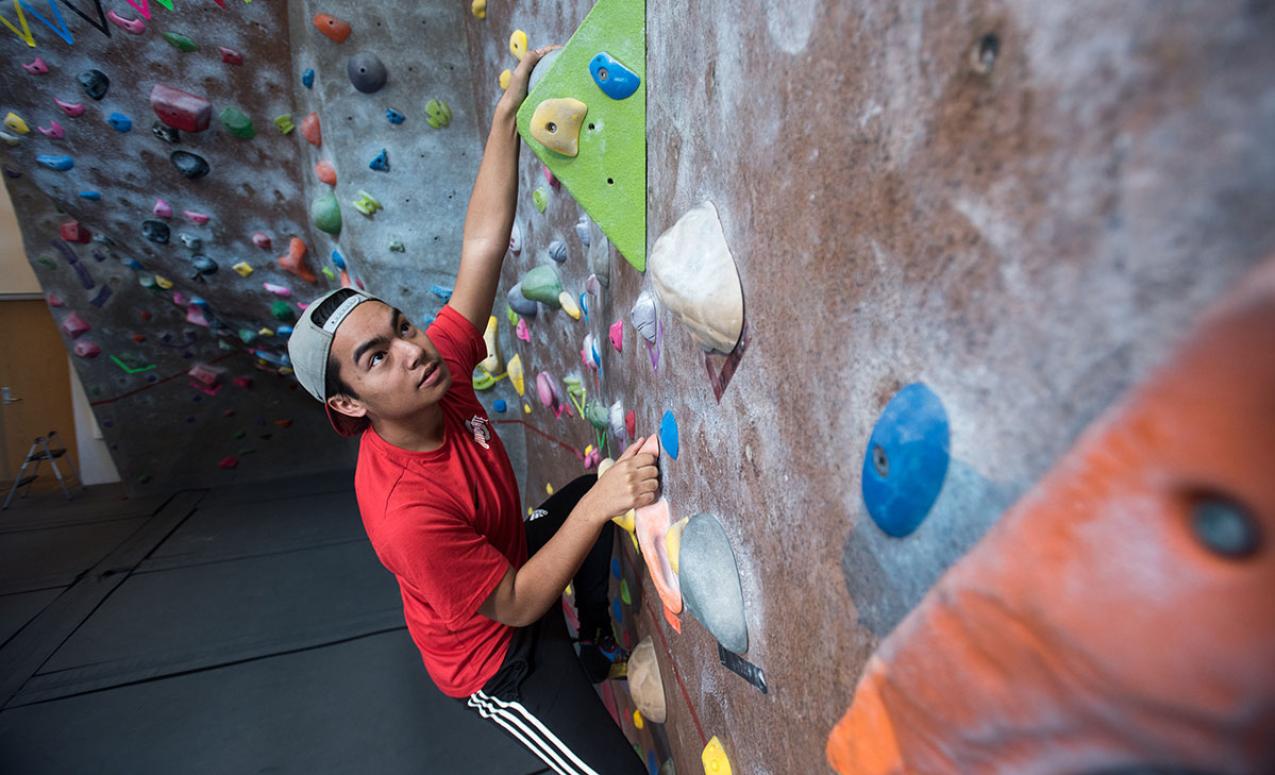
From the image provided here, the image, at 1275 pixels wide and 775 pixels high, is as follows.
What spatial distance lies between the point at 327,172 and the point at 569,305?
103 cm

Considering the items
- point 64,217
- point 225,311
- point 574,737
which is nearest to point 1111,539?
point 574,737

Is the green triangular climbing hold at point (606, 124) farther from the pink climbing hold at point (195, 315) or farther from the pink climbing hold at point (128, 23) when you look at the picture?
the pink climbing hold at point (195, 315)

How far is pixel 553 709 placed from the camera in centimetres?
112

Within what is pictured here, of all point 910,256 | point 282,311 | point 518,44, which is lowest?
point 282,311

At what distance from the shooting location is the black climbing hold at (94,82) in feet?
5.83

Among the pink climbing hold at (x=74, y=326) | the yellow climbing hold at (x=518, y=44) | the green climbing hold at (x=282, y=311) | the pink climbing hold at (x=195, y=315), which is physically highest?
the yellow climbing hold at (x=518, y=44)

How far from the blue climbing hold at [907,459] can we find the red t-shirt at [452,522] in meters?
0.69

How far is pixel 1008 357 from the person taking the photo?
11.8 inches

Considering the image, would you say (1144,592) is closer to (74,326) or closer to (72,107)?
(72,107)

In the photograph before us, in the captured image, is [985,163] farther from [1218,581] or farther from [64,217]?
[64,217]

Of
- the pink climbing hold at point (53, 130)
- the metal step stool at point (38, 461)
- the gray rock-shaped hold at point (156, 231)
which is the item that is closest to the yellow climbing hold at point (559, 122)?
the pink climbing hold at point (53, 130)

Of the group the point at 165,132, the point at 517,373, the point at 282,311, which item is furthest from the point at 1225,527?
the point at 282,311

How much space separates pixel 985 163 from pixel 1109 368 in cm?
12

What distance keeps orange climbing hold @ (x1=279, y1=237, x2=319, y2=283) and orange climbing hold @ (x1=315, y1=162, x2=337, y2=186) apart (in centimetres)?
49
